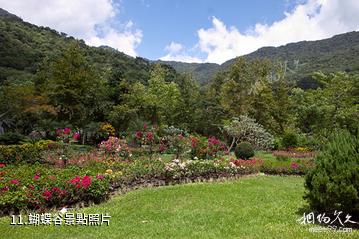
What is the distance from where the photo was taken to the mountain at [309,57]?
82463 mm

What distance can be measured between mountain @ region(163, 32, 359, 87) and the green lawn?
59.1 m

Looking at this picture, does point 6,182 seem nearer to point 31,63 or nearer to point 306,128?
point 306,128

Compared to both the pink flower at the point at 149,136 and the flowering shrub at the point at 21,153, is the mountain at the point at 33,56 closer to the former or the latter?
the flowering shrub at the point at 21,153

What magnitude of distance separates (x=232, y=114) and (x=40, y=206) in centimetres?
3291

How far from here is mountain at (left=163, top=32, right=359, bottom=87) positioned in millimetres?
82463

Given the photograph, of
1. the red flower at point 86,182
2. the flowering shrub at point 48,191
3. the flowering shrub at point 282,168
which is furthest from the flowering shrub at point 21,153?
the flowering shrub at point 282,168

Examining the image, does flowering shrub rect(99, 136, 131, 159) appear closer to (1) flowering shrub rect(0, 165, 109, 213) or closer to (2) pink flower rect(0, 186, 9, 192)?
(1) flowering shrub rect(0, 165, 109, 213)

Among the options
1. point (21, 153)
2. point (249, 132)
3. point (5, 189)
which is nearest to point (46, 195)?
point (5, 189)

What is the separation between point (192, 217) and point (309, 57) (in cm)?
10815

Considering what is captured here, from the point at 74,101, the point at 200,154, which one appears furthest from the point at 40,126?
the point at 200,154

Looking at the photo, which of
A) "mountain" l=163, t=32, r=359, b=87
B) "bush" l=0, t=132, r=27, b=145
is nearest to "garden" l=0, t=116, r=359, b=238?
"bush" l=0, t=132, r=27, b=145

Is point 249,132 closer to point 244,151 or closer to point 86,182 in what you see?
point 244,151

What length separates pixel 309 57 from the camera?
4294 inches

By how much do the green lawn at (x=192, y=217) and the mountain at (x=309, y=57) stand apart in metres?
59.1
